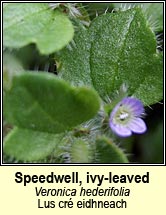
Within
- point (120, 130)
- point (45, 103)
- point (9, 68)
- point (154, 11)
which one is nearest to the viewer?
point (45, 103)

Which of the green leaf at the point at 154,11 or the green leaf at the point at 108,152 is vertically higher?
the green leaf at the point at 154,11

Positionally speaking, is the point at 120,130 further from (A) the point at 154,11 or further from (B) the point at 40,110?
(A) the point at 154,11

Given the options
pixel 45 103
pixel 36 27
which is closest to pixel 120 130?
pixel 45 103

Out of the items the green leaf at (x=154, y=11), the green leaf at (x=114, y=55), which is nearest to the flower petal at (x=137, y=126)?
the green leaf at (x=114, y=55)

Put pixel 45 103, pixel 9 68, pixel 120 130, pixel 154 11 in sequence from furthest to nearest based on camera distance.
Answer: pixel 154 11 < pixel 9 68 < pixel 120 130 < pixel 45 103

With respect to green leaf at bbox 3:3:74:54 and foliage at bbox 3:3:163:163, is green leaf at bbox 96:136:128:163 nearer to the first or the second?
foliage at bbox 3:3:163:163

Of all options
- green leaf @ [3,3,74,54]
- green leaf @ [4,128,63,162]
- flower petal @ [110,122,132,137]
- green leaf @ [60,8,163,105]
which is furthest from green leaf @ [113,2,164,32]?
green leaf @ [4,128,63,162]

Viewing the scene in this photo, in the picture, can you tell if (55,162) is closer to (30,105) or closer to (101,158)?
(101,158)

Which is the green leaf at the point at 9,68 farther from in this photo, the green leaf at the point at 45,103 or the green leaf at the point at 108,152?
the green leaf at the point at 108,152
